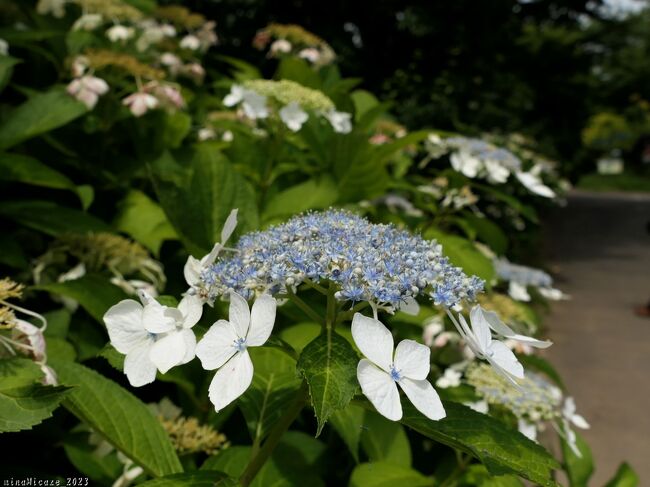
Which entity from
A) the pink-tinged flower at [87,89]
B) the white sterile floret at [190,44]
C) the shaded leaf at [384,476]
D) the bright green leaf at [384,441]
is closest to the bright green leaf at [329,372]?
the shaded leaf at [384,476]

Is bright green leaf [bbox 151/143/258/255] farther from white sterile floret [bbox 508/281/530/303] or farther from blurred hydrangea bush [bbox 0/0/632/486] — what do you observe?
white sterile floret [bbox 508/281/530/303]

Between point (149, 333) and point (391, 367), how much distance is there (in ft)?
1.06

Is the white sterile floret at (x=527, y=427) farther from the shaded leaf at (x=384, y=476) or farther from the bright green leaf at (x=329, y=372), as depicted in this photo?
the bright green leaf at (x=329, y=372)

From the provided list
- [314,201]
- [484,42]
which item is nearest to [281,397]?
[314,201]

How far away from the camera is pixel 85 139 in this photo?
2047mm

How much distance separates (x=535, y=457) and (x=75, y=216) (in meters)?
1.23

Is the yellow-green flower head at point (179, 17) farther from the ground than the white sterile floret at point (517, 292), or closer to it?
farther from the ground

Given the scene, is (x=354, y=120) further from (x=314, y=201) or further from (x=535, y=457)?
(x=535, y=457)

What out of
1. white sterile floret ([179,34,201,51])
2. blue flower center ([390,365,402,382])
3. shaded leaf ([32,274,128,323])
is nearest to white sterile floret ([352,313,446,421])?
blue flower center ([390,365,402,382])

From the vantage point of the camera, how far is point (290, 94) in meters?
1.84

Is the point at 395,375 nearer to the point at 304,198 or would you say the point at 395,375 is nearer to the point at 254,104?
the point at 304,198

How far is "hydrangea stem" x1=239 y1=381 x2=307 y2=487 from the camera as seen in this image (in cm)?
91

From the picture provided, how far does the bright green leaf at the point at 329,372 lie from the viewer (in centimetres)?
72

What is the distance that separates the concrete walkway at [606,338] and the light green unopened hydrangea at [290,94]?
2.65m
